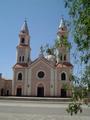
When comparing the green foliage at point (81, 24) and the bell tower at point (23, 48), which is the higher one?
the bell tower at point (23, 48)

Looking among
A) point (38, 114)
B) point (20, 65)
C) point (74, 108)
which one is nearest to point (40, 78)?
point (20, 65)

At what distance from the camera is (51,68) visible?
55.6 m

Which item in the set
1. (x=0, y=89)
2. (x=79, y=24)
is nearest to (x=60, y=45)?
(x=79, y=24)

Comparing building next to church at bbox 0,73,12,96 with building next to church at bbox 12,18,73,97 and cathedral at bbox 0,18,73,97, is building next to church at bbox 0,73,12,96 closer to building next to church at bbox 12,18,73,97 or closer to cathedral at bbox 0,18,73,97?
cathedral at bbox 0,18,73,97

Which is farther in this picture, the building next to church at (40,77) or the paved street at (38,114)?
the building next to church at (40,77)

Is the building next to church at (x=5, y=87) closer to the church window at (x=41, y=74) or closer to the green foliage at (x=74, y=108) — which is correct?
the church window at (x=41, y=74)

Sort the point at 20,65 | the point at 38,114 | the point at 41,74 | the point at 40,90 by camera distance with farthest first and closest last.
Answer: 1. the point at 20,65
2. the point at 41,74
3. the point at 40,90
4. the point at 38,114

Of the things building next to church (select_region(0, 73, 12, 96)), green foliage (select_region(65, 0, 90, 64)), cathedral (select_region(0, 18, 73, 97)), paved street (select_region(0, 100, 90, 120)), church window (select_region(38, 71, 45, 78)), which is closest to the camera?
green foliage (select_region(65, 0, 90, 64))

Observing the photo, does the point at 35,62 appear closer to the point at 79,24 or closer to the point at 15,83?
the point at 15,83

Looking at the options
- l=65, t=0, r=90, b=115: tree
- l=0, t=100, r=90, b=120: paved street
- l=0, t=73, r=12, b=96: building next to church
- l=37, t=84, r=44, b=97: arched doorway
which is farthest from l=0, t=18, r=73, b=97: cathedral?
l=65, t=0, r=90, b=115: tree

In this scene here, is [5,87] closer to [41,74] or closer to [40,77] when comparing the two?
[40,77]

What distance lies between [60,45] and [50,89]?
47.9 metres

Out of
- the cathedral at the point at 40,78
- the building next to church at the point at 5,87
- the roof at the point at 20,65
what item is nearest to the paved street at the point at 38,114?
the cathedral at the point at 40,78

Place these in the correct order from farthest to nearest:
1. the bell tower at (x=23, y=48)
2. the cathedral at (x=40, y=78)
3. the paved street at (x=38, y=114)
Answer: the bell tower at (x=23, y=48), the cathedral at (x=40, y=78), the paved street at (x=38, y=114)
